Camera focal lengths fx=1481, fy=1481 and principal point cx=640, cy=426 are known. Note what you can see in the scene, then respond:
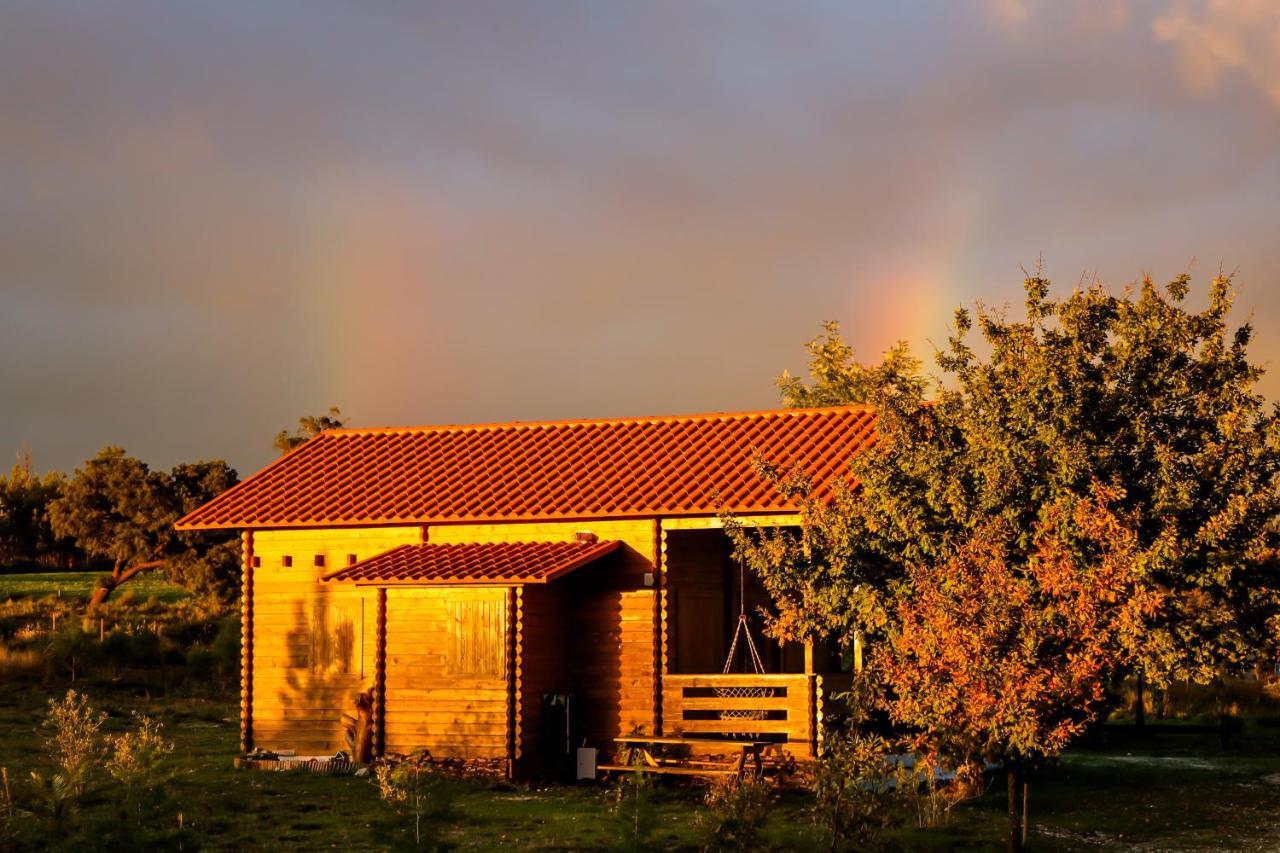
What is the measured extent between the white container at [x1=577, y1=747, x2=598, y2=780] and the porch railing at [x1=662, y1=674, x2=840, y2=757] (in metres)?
1.26

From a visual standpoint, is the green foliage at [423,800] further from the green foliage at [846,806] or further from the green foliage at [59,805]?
the green foliage at [846,806]

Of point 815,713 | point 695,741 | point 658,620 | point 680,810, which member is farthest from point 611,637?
point 680,810

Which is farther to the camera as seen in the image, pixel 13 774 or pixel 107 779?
pixel 13 774

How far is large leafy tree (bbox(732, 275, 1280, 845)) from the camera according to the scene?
720 inches

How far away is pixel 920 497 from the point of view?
19.5 meters

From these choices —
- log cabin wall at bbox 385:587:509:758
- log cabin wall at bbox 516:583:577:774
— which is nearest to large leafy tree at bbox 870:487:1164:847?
log cabin wall at bbox 516:583:577:774

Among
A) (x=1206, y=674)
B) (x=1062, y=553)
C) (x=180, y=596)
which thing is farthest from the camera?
(x=180, y=596)

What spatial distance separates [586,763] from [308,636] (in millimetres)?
5716

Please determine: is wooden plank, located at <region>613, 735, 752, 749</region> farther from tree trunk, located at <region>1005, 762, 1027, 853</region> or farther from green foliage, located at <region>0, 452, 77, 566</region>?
green foliage, located at <region>0, 452, 77, 566</region>

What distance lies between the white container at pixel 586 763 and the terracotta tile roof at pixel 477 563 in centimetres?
313

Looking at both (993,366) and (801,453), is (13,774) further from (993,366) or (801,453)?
(993,366)

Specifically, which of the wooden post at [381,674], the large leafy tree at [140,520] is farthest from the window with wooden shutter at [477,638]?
the large leafy tree at [140,520]

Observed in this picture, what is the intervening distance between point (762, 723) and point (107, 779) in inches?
379

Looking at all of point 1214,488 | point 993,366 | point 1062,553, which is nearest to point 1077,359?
point 993,366
